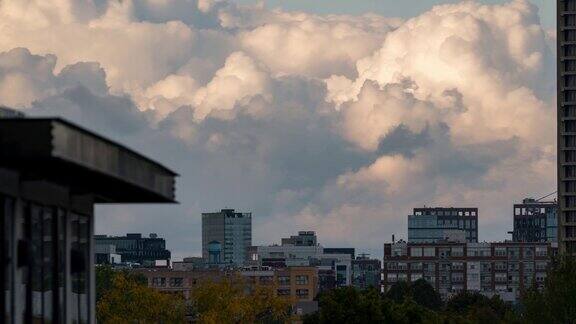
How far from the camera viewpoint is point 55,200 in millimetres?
44750

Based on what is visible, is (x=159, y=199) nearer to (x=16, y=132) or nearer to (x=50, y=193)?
(x=50, y=193)

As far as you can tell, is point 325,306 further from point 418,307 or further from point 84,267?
point 84,267

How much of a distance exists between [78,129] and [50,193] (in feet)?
27.6

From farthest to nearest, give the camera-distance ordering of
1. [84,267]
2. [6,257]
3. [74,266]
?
[84,267]
[74,266]
[6,257]

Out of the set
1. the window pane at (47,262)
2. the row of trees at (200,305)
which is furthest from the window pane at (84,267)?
the row of trees at (200,305)

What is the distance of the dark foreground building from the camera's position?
1359 inches

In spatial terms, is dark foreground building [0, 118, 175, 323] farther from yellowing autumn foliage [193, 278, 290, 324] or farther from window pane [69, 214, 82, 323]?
yellowing autumn foliage [193, 278, 290, 324]

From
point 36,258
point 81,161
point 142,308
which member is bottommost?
point 142,308

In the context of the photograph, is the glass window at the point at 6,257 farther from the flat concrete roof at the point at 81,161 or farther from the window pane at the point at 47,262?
the window pane at the point at 47,262

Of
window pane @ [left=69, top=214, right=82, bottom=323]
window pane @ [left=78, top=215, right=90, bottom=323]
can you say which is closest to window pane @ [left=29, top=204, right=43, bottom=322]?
window pane @ [left=69, top=214, right=82, bottom=323]

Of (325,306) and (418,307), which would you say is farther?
(418,307)

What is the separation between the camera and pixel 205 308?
151 m

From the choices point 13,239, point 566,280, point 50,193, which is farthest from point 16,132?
point 566,280

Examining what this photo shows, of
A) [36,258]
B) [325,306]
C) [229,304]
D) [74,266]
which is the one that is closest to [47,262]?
[36,258]
